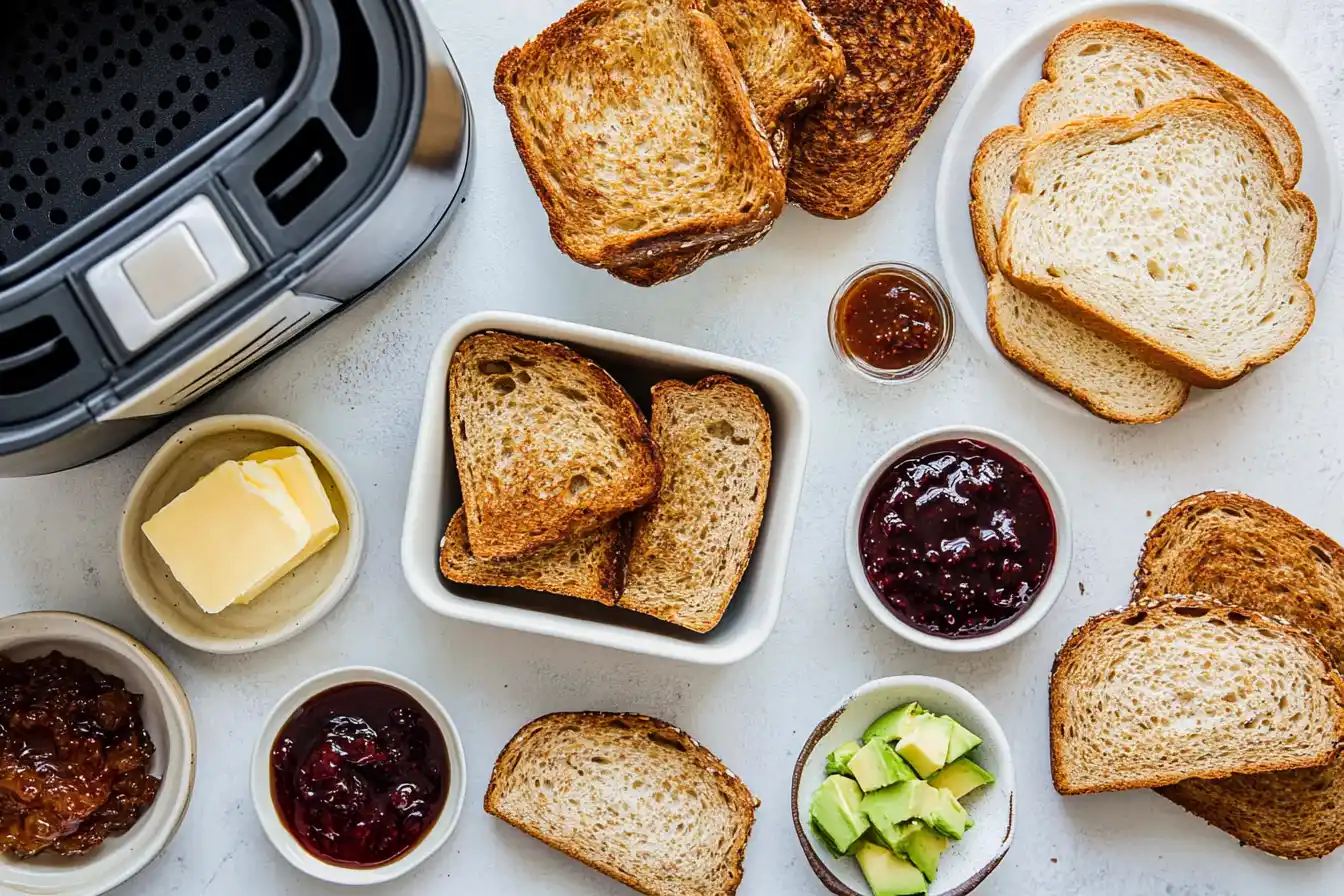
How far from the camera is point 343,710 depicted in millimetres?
2312

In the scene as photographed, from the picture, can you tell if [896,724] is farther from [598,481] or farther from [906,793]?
[598,481]

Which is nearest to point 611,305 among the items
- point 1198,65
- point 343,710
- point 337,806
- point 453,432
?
point 453,432

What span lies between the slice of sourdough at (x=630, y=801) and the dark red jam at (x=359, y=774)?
0.14m

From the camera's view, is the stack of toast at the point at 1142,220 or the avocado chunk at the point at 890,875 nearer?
the avocado chunk at the point at 890,875

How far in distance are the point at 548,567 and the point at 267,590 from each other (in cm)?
59

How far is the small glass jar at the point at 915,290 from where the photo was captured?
93.7 inches

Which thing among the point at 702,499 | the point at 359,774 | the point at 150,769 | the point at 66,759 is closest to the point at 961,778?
the point at 702,499

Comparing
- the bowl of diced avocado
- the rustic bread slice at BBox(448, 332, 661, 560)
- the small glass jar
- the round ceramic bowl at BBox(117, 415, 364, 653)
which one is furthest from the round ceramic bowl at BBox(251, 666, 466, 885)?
the small glass jar

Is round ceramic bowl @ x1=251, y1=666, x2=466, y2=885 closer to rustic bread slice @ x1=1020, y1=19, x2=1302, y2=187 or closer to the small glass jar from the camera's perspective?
the small glass jar

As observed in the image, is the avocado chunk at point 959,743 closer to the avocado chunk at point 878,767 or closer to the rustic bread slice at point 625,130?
the avocado chunk at point 878,767

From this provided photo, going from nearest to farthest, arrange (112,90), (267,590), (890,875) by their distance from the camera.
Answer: (112,90) → (890,875) → (267,590)

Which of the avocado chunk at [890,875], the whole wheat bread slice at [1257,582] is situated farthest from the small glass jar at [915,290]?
the avocado chunk at [890,875]

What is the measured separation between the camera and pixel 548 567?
2.21 metres

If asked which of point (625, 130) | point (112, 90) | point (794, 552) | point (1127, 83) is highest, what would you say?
point (112, 90)
